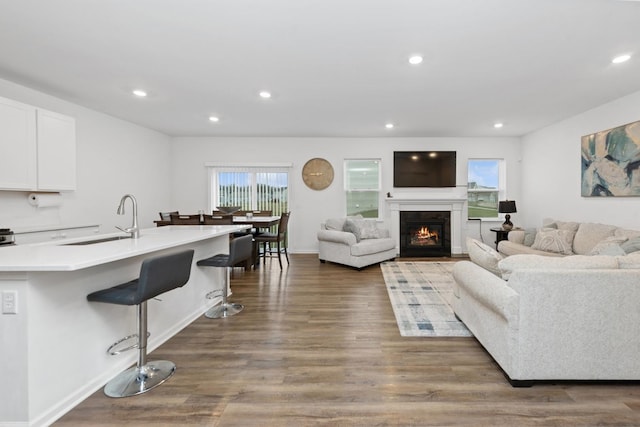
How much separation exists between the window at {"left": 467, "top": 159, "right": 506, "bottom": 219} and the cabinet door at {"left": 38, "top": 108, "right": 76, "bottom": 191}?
23.4ft

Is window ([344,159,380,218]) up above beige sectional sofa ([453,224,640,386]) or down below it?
above

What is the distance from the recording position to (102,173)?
4758 millimetres

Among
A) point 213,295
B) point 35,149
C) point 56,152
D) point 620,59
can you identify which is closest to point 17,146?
point 35,149

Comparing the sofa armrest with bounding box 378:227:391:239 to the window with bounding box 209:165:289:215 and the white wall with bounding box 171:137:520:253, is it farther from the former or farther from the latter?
the window with bounding box 209:165:289:215

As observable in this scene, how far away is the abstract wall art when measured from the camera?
12.5 feet

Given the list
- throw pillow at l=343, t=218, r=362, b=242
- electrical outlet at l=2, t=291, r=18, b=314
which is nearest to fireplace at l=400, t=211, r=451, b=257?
throw pillow at l=343, t=218, r=362, b=242

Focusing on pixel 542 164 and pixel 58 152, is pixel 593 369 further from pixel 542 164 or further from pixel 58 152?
pixel 58 152

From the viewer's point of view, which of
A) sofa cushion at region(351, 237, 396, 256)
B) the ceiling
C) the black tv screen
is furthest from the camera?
the black tv screen

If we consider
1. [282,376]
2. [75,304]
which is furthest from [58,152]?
[282,376]

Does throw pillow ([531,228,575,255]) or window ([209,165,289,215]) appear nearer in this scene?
throw pillow ([531,228,575,255])

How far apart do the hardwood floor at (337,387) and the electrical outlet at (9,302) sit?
2.21ft

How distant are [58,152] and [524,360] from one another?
17.1 feet

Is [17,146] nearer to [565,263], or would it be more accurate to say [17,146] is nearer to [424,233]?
[565,263]

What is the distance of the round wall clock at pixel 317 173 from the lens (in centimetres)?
656
